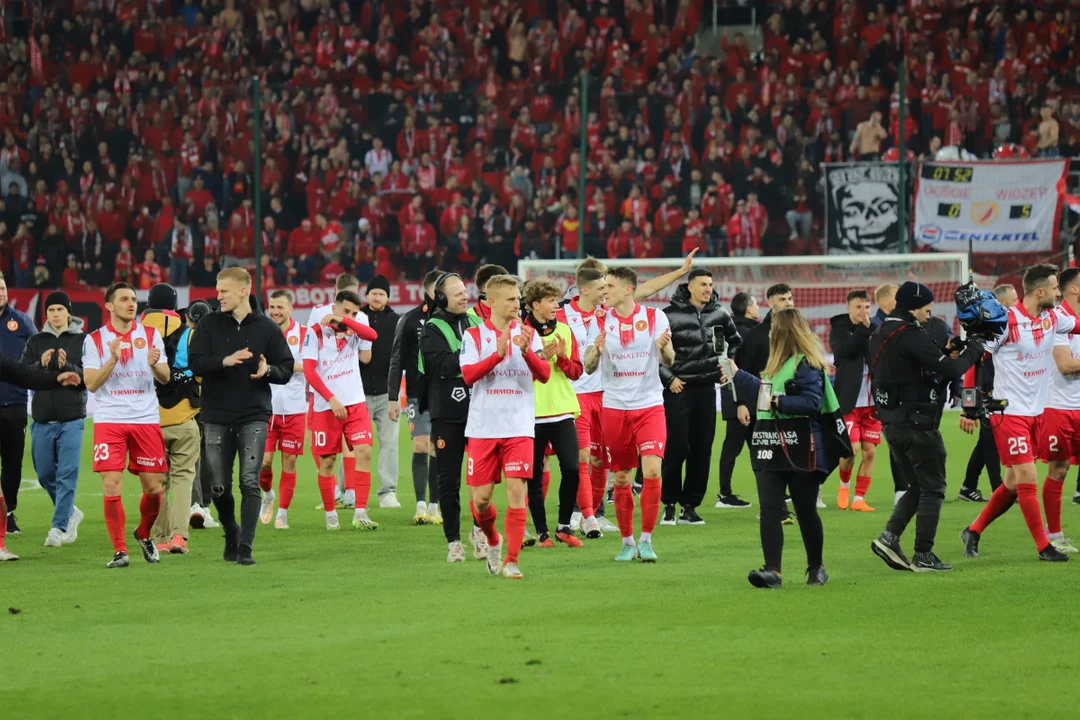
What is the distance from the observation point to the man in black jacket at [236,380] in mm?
10547

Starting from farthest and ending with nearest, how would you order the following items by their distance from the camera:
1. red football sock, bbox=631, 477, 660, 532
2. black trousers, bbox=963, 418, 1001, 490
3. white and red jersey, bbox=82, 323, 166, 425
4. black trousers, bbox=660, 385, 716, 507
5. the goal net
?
the goal net, black trousers, bbox=963, 418, 1001, 490, black trousers, bbox=660, 385, 716, 507, white and red jersey, bbox=82, 323, 166, 425, red football sock, bbox=631, 477, 660, 532

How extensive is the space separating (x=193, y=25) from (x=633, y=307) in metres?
26.3

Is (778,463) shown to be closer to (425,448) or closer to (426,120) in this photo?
(425,448)

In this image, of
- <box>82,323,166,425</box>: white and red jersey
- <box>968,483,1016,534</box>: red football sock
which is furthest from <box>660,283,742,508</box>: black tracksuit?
<box>82,323,166,425</box>: white and red jersey

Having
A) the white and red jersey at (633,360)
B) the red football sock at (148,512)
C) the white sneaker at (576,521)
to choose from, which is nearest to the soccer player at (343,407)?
the white sneaker at (576,521)

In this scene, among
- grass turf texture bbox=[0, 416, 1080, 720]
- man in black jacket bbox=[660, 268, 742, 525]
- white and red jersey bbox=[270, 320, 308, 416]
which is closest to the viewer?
grass turf texture bbox=[0, 416, 1080, 720]

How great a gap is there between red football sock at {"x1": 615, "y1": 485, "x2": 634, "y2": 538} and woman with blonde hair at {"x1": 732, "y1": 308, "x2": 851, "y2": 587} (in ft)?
4.61

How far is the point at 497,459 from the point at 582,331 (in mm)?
2582

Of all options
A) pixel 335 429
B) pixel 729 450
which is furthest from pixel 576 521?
pixel 729 450

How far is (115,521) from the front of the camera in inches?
425

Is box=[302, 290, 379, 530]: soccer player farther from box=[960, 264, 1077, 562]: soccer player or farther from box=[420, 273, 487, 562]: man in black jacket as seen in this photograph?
box=[960, 264, 1077, 562]: soccer player

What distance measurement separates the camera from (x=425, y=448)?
45.0ft

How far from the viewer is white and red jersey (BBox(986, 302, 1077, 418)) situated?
35.2 ft

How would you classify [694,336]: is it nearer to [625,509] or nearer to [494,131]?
[625,509]
